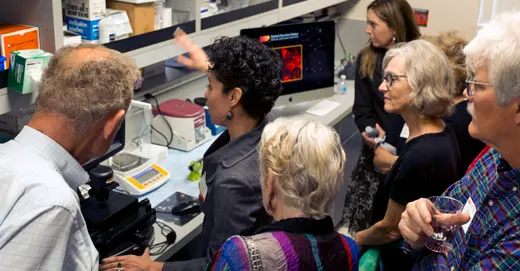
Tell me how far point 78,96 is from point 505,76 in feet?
3.21

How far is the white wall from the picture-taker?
4086 mm

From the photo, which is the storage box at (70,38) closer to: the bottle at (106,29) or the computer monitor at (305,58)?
the bottle at (106,29)

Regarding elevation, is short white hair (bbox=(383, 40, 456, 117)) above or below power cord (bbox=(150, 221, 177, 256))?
above

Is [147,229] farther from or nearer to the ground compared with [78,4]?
nearer to the ground

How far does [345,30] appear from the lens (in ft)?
14.7

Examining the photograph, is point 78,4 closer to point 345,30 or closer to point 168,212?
point 168,212

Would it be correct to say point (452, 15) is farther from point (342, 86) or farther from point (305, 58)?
point (305, 58)

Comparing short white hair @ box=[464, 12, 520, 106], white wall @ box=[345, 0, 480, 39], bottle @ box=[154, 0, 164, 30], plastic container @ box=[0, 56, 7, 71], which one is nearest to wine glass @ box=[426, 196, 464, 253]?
short white hair @ box=[464, 12, 520, 106]

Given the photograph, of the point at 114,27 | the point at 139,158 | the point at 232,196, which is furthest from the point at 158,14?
the point at 232,196

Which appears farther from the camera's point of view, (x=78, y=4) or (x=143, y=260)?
(x=78, y=4)

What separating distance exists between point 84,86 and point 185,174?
1384 mm

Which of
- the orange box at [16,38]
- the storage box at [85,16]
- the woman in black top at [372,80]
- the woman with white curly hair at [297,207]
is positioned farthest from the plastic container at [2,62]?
the woman in black top at [372,80]

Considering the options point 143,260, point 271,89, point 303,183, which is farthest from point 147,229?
point 303,183

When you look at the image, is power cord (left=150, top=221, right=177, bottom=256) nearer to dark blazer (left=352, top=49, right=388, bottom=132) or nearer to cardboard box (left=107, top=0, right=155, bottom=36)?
cardboard box (left=107, top=0, right=155, bottom=36)
